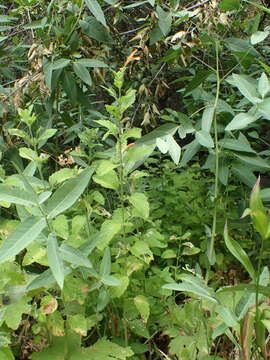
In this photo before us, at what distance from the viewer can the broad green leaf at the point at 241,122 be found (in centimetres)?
130

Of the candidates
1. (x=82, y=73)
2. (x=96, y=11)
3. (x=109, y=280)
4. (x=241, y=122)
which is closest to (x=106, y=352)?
(x=109, y=280)

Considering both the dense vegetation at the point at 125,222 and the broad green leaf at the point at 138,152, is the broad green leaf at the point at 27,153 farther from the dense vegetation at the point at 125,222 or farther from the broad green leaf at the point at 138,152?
the broad green leaf at the point at 138,152

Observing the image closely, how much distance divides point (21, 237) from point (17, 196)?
10 centimetres

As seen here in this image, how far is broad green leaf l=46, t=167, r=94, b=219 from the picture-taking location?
1.05m

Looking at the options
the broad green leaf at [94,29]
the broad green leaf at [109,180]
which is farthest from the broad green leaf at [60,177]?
the broad green leaf at [94,29]

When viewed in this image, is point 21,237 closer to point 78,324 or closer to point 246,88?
point 78,324

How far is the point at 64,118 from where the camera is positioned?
2170 mm

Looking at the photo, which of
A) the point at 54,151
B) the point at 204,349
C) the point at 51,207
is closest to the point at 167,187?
the point at 54,151

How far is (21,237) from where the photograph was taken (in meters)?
0.97

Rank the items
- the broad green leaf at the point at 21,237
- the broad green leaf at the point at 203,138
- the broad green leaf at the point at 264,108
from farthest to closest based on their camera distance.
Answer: the broad green leaf at the point at 203,138 → the broad green leaf at the point at 264,108 → the broad green leaf at the point at 21,237

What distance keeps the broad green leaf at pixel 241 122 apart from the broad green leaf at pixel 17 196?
0.59 metres

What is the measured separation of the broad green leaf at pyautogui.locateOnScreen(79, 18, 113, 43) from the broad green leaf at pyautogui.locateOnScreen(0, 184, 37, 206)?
3.31ft

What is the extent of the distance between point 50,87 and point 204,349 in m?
1.07

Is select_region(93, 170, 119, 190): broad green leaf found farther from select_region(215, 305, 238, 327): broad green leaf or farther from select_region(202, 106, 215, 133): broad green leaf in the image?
select_region(215, 305, 238, 327): broad green leaf
